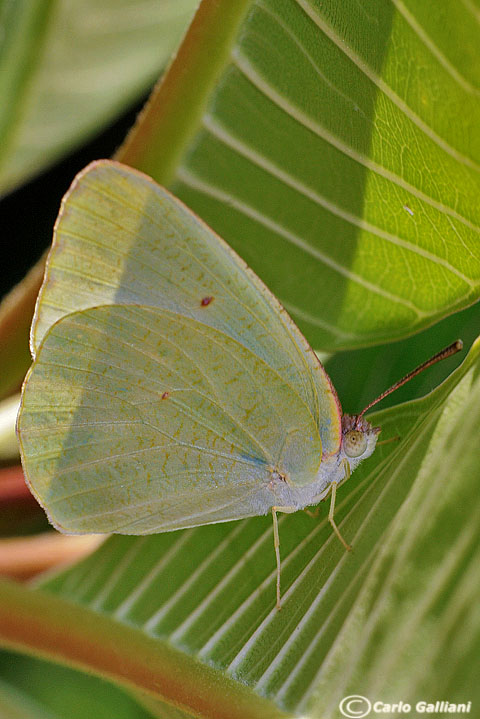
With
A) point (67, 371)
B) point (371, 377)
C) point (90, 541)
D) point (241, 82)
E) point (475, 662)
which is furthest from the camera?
point (90, 541)

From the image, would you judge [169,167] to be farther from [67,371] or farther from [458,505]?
[458,505]

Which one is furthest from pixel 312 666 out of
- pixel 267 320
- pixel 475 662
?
pixel 267 320

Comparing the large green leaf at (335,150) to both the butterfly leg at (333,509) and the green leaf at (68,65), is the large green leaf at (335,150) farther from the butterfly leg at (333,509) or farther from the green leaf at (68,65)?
the green leaf at (68,65)

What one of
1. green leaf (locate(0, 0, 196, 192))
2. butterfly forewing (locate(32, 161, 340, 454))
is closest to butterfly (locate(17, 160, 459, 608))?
butterfly forewing (locate(32, 161, 340, 454))

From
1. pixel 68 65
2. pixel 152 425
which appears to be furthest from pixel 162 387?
pixel 68 65

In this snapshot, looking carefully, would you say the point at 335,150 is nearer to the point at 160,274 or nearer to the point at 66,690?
the point at 160,274

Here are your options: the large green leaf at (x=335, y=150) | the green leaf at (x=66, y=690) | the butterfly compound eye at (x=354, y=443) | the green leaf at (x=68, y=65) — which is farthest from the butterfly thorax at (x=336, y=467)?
the green leaf at (x=68, y=65)
